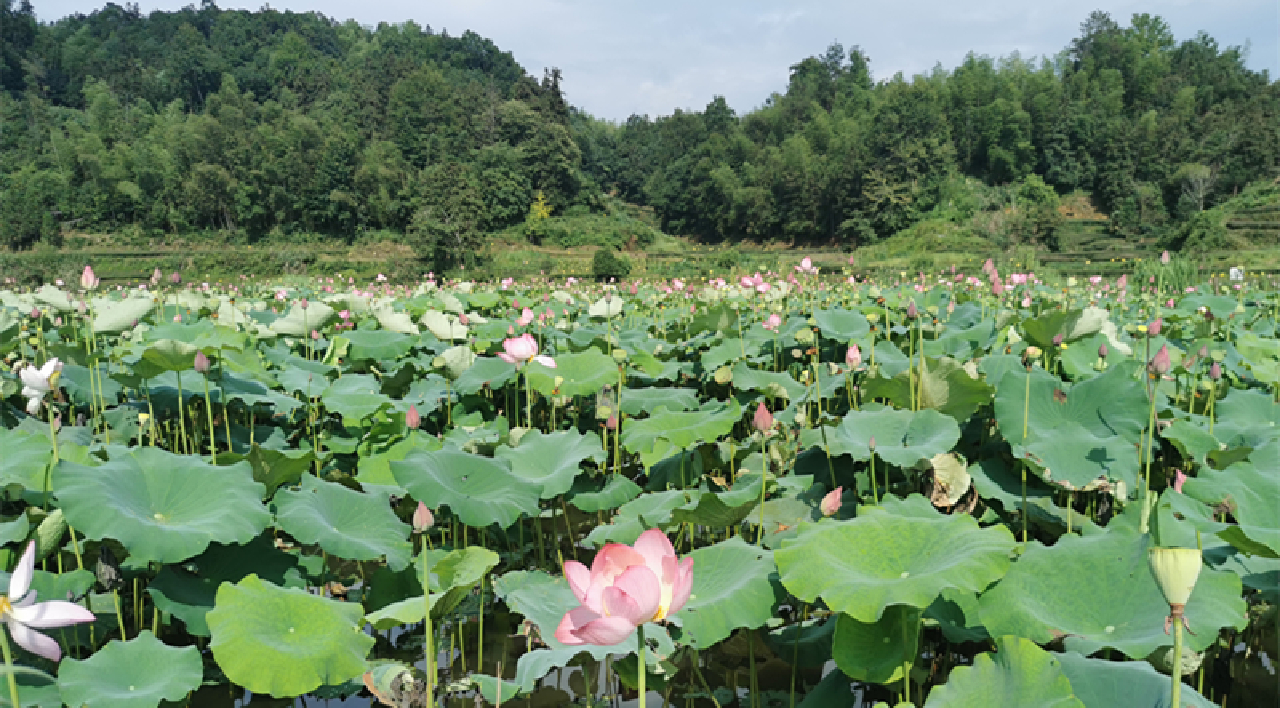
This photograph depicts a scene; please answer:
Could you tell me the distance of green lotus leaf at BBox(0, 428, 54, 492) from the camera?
1707 millimetres

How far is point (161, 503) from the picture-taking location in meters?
1.67

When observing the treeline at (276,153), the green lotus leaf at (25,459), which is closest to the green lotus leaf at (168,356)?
the green lotus leaf at (25,459)

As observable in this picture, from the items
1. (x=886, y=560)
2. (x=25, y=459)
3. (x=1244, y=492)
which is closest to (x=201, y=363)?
(x=25, y=459)

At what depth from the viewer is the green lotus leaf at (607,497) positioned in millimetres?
2162

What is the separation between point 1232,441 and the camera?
2.09 metres

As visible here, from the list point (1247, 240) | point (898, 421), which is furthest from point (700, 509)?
point (1247, 240)

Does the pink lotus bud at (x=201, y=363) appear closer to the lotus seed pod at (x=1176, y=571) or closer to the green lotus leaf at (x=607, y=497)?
the green lotus leaf at (x=607, y=497)

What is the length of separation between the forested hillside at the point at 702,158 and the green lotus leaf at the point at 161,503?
27471mm

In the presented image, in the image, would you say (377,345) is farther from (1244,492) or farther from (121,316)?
(1244,492)

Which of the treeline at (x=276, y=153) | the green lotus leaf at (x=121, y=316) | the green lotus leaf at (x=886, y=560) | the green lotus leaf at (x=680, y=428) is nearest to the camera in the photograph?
the green lotus leaf at (x=886, y=560)

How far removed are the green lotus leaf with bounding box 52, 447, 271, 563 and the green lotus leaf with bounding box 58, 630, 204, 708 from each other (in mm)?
173

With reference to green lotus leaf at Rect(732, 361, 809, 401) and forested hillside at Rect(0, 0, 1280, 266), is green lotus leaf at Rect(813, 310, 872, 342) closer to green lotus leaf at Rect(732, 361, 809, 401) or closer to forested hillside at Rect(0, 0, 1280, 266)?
green lotus leaf at Rect(732, 361, 809, 401)

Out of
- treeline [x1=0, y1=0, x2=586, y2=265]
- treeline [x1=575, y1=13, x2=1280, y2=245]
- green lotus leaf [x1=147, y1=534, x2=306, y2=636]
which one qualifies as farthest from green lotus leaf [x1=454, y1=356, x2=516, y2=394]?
treeline [x1=575, y1=13, x2=1280, y2=245]

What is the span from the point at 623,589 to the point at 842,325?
9.41 feet
